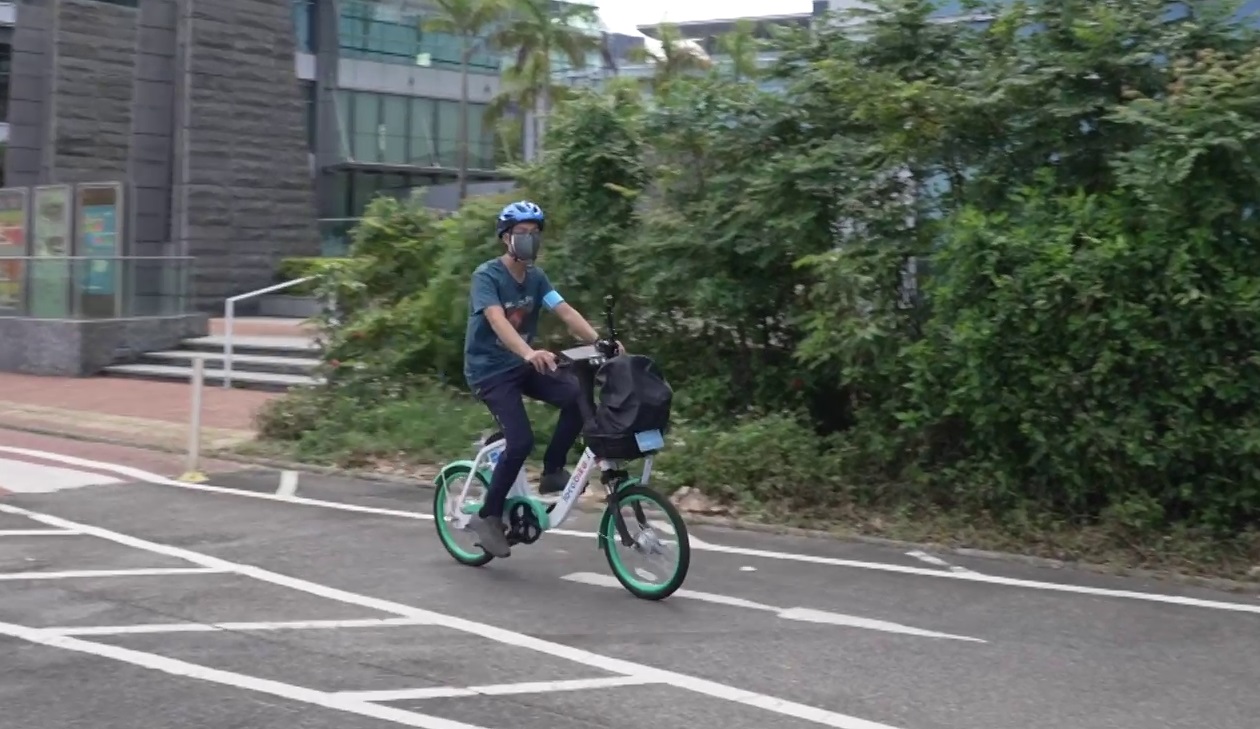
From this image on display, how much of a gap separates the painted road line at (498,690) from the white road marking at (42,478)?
646 cm

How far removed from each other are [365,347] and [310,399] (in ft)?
2.66

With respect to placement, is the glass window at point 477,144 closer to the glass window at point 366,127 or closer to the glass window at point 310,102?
the glass window at point 366,127

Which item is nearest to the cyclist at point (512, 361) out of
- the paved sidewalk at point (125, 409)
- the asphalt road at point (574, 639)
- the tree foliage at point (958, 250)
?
the asphalt road at point (574, 639)

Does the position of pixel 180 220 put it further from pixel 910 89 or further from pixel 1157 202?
pixel 1157 202

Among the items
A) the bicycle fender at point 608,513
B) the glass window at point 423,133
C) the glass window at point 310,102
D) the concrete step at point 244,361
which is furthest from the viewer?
the glass window at point 423,133

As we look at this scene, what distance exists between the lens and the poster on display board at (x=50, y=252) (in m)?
21.0

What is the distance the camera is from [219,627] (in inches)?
273

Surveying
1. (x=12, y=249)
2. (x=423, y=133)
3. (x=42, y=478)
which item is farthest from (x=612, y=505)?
(x=423, y=133)

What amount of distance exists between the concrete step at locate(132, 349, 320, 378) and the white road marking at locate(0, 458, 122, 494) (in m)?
5.26

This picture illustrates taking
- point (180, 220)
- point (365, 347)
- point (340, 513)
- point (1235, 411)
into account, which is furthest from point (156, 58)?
point (1235, 411)

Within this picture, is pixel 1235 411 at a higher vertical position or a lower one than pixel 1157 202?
lower

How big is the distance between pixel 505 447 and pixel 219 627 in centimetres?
178

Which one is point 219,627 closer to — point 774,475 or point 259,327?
point 774,475

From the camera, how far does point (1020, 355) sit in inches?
356
